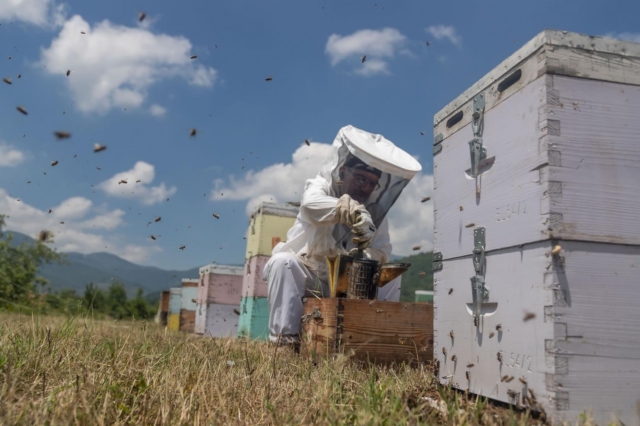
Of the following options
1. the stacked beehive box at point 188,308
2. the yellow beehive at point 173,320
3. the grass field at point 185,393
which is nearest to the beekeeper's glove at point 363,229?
the grass field at point 185,393

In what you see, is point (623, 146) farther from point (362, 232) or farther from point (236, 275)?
point (236, 275)

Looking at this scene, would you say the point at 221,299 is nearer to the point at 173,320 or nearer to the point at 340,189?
the point at 173,320

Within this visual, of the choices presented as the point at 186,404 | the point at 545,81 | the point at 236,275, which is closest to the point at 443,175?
the point at 545,81

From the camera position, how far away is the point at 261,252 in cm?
644

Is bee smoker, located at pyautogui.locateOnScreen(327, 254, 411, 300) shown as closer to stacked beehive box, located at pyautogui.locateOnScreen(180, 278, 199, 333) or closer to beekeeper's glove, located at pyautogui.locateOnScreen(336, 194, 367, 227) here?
beekeeper's glove, located at pyautogui.locateOnScreen(336, 194, 367, 227)

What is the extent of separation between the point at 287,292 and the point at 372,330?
3.29 feet

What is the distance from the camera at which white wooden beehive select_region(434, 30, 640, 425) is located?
1.79 m

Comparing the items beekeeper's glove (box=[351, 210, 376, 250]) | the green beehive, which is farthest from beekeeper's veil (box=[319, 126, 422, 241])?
the green beehive

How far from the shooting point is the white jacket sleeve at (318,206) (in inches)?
157

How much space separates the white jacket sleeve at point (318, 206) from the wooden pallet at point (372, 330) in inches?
28.2

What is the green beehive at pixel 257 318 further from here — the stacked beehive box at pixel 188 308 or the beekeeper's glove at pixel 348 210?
the stacked beehive box at pixel 188 308

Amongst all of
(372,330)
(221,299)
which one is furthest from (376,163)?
(221,299)

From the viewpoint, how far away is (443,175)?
8.63ft

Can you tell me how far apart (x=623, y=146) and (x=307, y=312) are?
2447 millimetres
